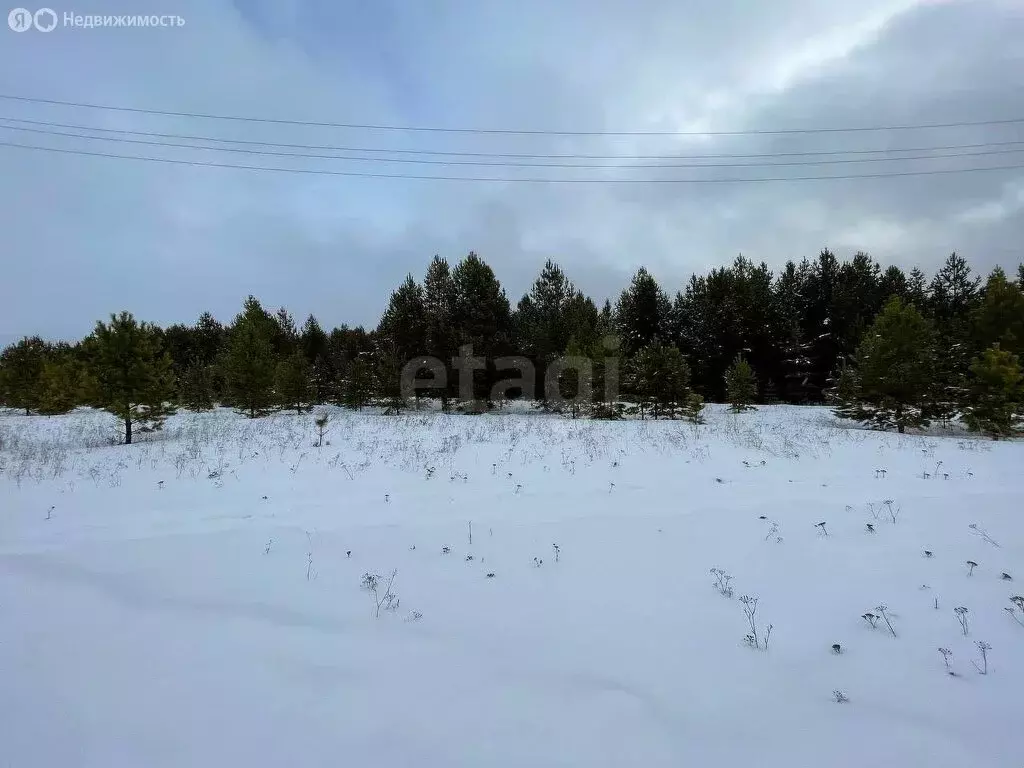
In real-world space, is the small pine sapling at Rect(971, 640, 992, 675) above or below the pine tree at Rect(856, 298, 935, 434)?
below

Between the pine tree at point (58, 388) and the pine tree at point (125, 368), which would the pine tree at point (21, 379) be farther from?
the pine tree at point (125, 368)

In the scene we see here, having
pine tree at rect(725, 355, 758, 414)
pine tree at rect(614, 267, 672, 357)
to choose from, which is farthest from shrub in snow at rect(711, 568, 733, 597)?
pine tree at rect(614, 267, 672, 357)

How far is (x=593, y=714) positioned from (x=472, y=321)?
24030 millimetres

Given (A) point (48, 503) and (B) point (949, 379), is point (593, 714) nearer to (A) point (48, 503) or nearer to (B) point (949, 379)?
(A) point (48, 503)

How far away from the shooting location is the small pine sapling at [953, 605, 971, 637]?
3.55m

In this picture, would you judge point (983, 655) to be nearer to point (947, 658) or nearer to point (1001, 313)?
point (947, 658)

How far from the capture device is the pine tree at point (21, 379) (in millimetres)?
28719

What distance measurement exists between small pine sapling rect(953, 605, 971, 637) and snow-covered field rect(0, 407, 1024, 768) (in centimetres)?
4

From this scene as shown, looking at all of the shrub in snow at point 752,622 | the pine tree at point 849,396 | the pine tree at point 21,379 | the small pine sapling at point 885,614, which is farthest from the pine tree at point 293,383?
the pine tree at point 849,396

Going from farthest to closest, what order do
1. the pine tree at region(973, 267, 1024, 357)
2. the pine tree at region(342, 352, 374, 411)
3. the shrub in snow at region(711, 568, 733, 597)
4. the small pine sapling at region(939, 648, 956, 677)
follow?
1. the pine tree at region(342, 352, 374, 411)
2. the pine tree at region(973, 267, 1024, 357)
3. the shrub in snow at region(711, 568, 733, 597)
4. the small pine sapling at region(939, 648, 956, 677)

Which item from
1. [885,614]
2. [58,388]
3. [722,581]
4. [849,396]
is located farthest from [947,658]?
[58,388]

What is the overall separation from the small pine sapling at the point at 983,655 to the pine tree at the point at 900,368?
17329 millimetres

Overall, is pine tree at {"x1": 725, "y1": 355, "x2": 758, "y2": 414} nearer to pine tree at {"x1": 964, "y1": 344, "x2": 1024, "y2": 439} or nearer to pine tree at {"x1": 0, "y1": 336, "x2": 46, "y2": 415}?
pine tree at {"x1": 964, "y1": 344, "x2": 1024, "y2": 439}

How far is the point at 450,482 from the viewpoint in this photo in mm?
7625
